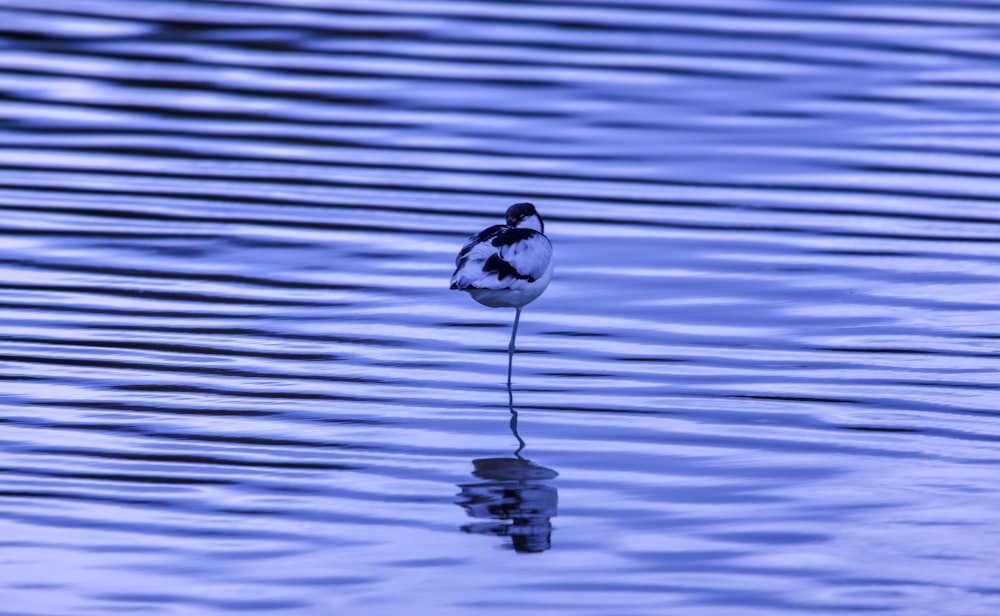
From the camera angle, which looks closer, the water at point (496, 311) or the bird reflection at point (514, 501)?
the water at point (496, 311)

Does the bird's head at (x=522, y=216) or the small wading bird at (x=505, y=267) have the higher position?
the bird's head at (x=522, y=216)

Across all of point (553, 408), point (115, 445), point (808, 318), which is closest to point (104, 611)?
point (115, 445)

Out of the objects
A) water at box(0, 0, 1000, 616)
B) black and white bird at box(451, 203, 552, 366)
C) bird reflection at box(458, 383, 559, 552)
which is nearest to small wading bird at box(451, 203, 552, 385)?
black and white bird at box(451, 203, 552, 366)

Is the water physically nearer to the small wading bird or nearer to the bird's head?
the small wading bird

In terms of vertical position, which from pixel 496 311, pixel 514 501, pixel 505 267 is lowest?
pixel 514 501

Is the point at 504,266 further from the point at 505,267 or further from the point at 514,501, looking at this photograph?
the point at 514,501

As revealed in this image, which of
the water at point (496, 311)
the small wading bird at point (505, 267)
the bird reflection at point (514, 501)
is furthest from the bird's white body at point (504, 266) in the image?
the bird reflection at point (514, 501)

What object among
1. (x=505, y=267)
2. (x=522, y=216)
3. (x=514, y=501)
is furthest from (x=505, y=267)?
(x=514, y=501)

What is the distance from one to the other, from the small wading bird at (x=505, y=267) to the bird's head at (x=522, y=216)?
18 centimetres

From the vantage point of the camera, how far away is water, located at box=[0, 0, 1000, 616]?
7.30 m

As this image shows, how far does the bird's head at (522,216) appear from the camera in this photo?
34.6 feet

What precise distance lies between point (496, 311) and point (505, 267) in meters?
1.85

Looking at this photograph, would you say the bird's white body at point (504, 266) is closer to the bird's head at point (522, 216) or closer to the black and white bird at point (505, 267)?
the black and white bird at point (505, 267)

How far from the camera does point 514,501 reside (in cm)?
795
